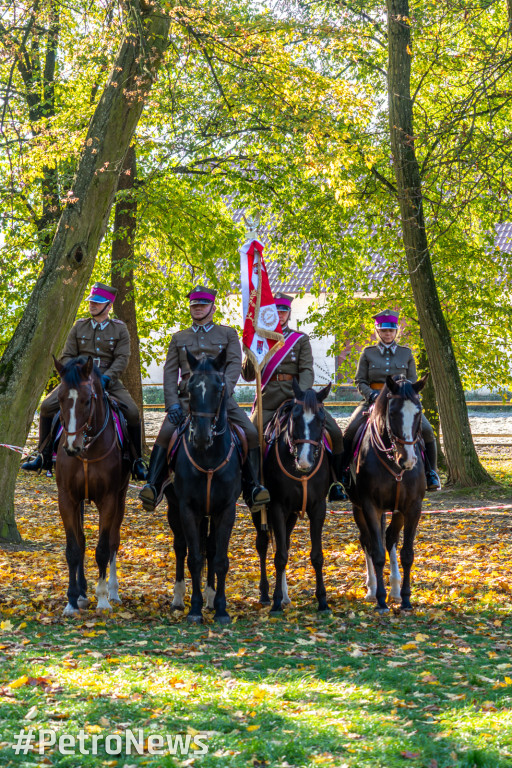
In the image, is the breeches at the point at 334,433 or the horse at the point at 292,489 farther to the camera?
the breeches at the point at 334,433

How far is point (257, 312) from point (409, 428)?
226cm

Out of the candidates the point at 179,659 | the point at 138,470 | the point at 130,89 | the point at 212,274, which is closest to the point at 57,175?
the point at 212,274

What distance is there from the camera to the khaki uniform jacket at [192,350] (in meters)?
8.82

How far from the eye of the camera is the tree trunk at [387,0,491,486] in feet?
55.4

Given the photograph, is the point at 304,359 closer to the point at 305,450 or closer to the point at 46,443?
the point at 305,450

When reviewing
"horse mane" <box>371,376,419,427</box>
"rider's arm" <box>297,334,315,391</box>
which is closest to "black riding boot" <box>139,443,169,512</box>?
"rider's arm" <box>297,334,315,391</box>

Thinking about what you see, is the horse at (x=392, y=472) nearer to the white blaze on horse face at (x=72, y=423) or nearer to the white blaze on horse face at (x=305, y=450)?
the white blaze on horse face at (x=305, y=450)

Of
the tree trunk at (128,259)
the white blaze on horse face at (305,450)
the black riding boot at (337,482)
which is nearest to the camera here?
the white blaze on horse face at (305,450)

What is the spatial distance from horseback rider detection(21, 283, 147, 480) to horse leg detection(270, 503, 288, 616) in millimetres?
1477

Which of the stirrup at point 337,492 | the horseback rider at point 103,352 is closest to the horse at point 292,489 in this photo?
the stirrup at point 337,492

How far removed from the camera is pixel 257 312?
382 inches

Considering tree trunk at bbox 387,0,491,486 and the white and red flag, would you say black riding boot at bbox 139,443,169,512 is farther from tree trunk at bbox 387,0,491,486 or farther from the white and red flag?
tree trunk at bbox 387,0,491,486

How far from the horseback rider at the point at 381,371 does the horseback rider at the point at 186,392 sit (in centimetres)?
145

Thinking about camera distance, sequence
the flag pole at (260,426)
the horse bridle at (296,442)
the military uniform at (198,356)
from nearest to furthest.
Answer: the horse bridle at (296,442)
the military uniform at (198,356)
the flag pole at (260,426)
